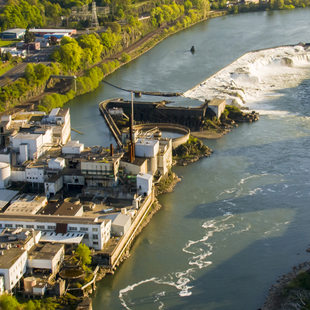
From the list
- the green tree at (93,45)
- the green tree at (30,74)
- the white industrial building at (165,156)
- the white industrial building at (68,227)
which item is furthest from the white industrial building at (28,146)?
the green tree at (93,45)

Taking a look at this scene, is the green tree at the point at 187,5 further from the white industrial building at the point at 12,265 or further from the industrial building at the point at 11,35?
the white industrial building at the point at 12,265

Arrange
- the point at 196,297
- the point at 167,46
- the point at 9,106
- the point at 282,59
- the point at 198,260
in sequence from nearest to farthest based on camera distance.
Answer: the point at 196,297
the point at 198,260
the point at 9,106
the point at 282,59
the point at 167,46

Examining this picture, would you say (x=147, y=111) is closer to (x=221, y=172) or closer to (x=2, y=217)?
(x=221, y=172)

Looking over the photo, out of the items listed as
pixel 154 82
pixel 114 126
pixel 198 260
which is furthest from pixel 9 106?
pixel 198 260

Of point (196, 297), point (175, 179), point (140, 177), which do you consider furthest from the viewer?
point (175, 179)

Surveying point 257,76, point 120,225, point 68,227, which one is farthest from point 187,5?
point 68,227

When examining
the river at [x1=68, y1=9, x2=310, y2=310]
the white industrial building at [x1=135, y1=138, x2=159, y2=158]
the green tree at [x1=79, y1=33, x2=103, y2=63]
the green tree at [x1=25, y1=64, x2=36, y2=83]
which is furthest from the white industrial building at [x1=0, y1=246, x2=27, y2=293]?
the green tree at [x1=79, y1=33, x2=103, y2=63]
